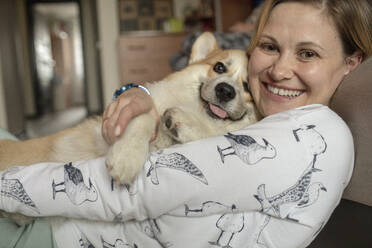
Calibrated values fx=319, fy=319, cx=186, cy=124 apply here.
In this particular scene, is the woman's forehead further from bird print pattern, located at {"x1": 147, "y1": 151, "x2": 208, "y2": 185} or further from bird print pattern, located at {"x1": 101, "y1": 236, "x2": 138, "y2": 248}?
bird print pattern, located at {"x1": 101, "y1": 236, "x2": 138, "y2": 248}

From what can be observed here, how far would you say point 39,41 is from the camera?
907 cm

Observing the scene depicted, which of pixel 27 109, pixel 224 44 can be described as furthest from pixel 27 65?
pixel 224 44

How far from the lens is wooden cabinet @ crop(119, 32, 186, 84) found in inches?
→ 203

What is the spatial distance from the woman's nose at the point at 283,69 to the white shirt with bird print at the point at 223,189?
9.6 inches

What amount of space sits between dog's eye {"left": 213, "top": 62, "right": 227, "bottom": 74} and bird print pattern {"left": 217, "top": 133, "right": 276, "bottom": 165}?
0.66 metres

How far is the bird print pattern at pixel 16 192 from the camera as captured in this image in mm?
Result: 777

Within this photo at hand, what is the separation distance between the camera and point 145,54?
521 cm

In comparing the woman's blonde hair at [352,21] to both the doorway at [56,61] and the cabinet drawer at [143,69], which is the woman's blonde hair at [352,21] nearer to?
the cabinet drawer at [143,69]

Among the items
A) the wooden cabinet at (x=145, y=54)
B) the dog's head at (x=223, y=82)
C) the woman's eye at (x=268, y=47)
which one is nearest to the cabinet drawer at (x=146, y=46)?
the wooden cabinet at (x=145, y=54)

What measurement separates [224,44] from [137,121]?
1.74 m

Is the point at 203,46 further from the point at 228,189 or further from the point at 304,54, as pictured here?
the point at 228,189

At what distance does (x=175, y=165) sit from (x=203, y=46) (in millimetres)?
967

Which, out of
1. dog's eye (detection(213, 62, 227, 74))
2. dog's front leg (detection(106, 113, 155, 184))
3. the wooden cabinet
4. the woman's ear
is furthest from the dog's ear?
the wooden cabinet

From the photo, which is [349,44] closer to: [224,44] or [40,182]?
[40,182]
